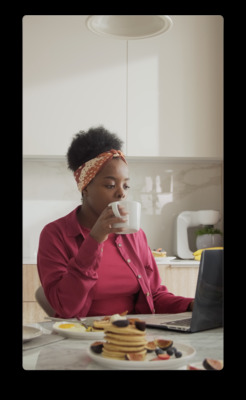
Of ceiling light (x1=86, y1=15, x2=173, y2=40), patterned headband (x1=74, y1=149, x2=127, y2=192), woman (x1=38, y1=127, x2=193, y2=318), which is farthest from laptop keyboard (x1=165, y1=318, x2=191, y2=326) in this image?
ceiling light (x1=86, y1=15, x2=173, y2=40)

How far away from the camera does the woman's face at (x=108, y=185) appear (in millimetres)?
966

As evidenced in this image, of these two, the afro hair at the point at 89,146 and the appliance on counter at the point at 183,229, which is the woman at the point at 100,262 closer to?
the afro hair at the point at 89,146

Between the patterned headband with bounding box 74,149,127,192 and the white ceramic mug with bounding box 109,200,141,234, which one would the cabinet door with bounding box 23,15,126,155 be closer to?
the patterned headband with bounding box 74,149,127,192

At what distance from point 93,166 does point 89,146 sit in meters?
0.10

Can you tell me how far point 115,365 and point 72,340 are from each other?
150 mm

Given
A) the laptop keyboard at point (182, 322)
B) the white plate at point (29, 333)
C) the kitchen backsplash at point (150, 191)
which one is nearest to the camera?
the white plate at point (29, 333)

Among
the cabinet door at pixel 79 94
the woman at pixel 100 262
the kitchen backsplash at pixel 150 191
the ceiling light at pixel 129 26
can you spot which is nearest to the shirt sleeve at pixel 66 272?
the woman at pixel 100 262

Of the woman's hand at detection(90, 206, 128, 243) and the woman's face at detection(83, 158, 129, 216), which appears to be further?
the woman's face at detection(83, 158, 129, 216)

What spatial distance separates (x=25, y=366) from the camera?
0.62 m

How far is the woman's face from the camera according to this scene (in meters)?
0.97

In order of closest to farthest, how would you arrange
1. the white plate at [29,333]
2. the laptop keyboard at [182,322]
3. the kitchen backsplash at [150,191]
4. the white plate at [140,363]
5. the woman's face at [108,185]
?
the white plate at [140,363]
the white plate at [29,333]
the laptop keyboard at [182,322]
the woman's face at [108,185]
the kitchen backsplash at [150,191]

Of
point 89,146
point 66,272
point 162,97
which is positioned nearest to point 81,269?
point 66,272

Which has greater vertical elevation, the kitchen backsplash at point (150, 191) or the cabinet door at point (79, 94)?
the cabinet door at point (79, 94)

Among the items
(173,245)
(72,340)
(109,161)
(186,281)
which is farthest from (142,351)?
(173,245)
